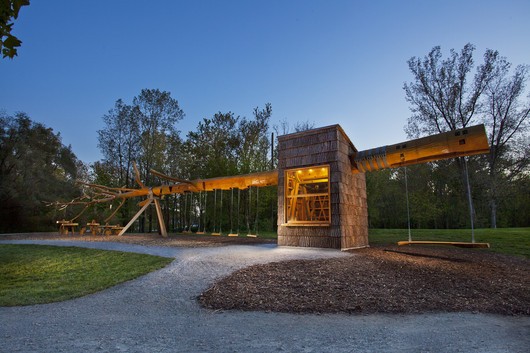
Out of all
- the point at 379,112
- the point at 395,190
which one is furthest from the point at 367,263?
the point at 395,190

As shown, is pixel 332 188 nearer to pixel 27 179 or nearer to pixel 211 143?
pixel 211 143

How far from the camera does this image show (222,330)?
3496mm

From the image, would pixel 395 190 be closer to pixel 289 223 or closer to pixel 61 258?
pixel 289 223

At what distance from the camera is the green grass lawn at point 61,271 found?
18.4ft

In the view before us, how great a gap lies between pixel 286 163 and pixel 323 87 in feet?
29.6

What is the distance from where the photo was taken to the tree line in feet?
63.2

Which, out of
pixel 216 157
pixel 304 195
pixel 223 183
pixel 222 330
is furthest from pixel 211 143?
pixel 222 330

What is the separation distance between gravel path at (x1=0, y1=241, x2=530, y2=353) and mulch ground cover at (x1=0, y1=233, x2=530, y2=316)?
12.0 inches

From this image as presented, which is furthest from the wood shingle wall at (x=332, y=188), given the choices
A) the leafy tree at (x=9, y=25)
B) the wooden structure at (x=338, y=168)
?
the leafy tree at (x=9, y=25)

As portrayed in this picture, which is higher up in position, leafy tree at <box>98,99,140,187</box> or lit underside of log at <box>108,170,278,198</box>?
leafy tree at <box>98,99,140,187</box>

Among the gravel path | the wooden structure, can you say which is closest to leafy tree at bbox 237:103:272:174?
the wooden structure

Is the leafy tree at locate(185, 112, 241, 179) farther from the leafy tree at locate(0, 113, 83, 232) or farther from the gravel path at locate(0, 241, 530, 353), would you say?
the gravel path at locate(0, 241, 530, 353)

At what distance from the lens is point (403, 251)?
8.95m

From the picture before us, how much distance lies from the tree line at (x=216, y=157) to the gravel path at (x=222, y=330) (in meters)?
15.8
